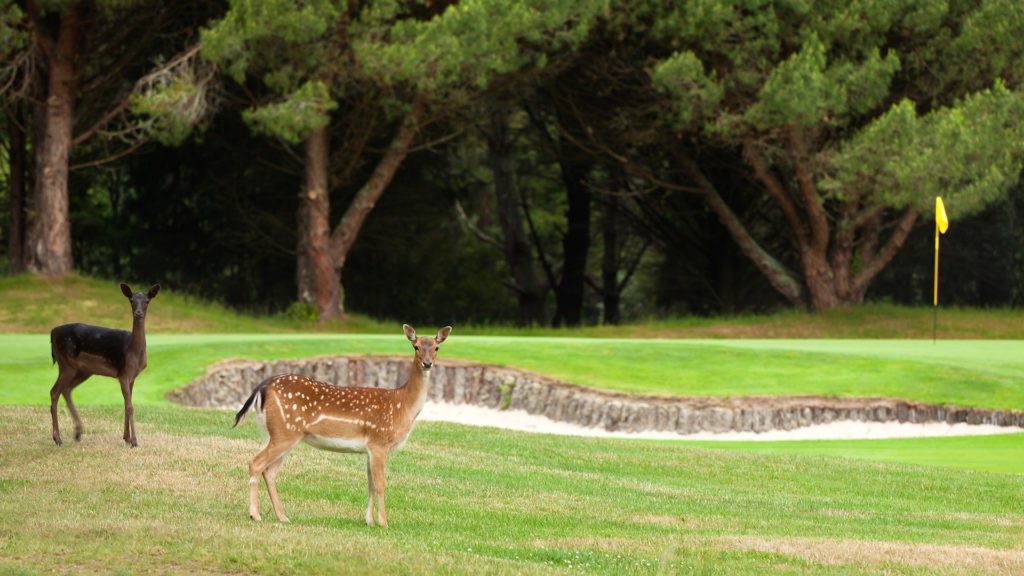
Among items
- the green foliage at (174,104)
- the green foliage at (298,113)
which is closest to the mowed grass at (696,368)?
the green foliage at (298,113)

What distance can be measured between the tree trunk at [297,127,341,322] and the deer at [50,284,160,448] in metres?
21.7

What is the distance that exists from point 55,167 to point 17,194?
18.9 ft

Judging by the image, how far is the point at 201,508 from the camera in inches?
450

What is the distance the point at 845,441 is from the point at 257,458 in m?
12.4

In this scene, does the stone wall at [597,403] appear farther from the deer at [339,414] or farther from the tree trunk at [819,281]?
the tree trunk at [819,281]

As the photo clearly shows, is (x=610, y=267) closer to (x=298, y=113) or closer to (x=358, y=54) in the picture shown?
(x=358, y=54)

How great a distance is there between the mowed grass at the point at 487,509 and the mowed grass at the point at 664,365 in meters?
4.42

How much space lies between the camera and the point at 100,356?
1414 cm

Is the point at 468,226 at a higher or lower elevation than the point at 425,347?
higher

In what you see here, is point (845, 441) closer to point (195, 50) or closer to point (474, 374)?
point (474, 374)

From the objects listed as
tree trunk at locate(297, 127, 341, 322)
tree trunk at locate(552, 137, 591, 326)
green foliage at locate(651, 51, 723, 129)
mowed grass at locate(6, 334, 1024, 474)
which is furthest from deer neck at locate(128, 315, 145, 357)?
tree trunk at locate(552, 137, 591, 326)

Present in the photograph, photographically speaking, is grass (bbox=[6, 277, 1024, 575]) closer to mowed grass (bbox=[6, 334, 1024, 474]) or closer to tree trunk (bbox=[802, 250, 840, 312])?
mowed grass (bbox=[6, 334, 1024, 474])

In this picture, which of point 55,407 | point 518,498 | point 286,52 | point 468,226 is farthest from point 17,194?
point 518,498

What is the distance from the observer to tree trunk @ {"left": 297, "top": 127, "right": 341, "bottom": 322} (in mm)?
36312
